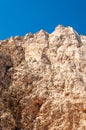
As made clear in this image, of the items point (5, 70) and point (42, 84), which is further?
point (5, 70)

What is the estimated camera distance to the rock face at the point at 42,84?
18.9 meters

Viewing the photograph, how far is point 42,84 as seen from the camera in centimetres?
2056

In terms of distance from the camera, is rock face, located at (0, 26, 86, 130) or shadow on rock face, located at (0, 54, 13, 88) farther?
shadow on rock face, located at (0, 54, 13, 88)

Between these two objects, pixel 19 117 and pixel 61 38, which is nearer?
pixel 19 117

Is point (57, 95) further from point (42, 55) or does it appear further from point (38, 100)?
point (42, 55)

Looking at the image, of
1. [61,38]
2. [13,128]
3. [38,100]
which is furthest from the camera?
[61,38]

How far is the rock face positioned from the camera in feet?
61.9

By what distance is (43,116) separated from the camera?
19203mm

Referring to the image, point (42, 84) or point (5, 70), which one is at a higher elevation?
point (5, 70)

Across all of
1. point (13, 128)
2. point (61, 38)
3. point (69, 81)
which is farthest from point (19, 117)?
point (61, 38)

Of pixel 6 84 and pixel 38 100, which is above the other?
pixel 6 84

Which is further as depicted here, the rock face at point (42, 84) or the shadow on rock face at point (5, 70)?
the shadow on rock face at point (5, 70)

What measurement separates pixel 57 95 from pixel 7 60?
458 centimetres

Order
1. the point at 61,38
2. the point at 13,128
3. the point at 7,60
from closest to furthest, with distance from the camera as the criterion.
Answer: the point at 13,128 → the point at 7,60 → the point at 61,38
